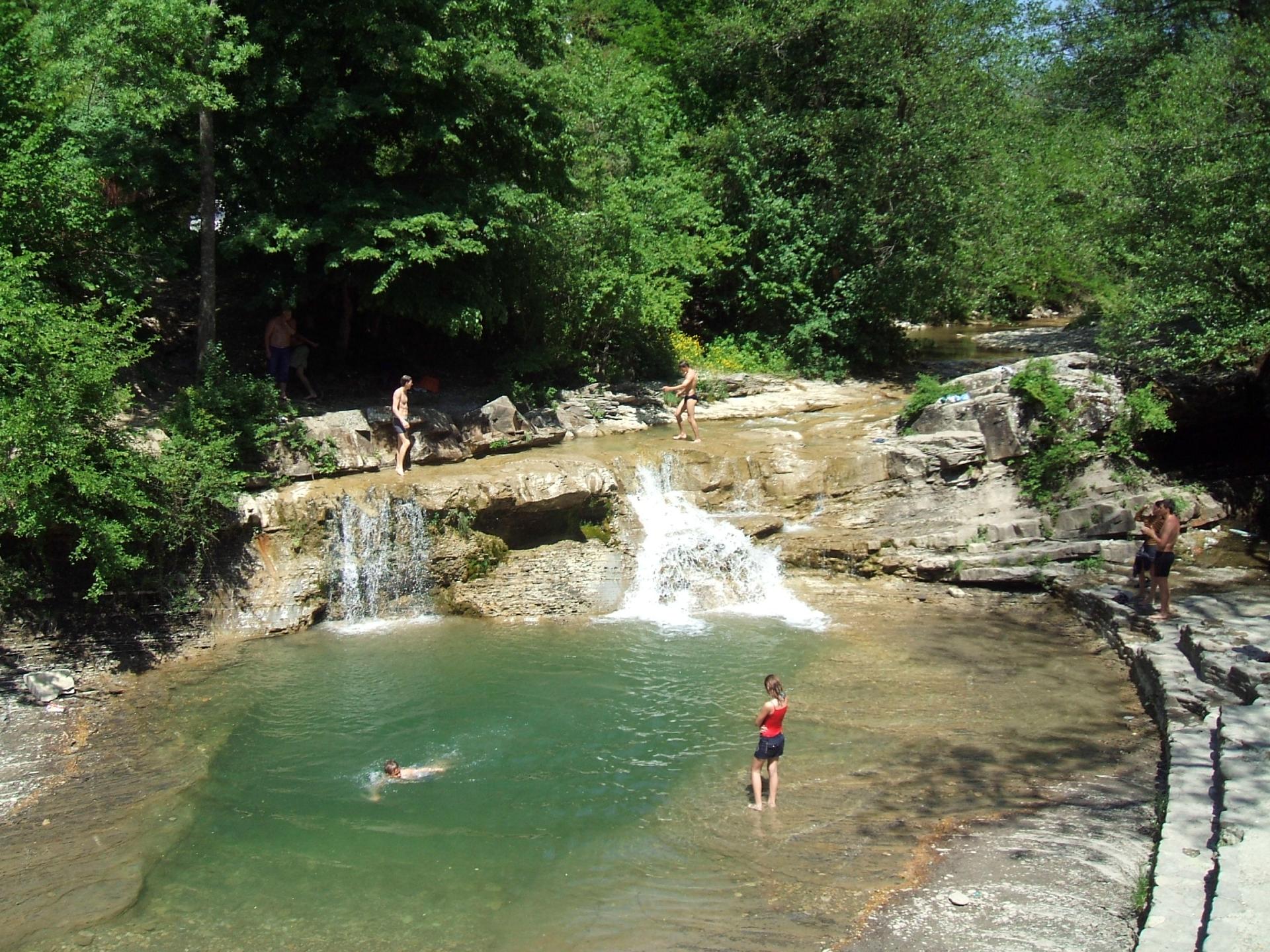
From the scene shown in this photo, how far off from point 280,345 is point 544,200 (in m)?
4.62

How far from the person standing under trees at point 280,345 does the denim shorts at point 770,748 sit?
10202mm

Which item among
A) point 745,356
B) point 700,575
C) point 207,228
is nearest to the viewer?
point 700,575

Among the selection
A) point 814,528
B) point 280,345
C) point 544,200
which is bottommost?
point 814,528

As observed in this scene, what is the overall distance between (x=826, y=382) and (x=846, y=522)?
7.56 m

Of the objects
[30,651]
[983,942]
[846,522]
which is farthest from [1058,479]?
[30,651]

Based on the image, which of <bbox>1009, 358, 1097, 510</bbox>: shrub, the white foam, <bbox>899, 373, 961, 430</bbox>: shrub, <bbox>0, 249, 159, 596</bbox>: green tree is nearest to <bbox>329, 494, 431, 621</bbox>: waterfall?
the white foam

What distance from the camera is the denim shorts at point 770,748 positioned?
30.5 ft

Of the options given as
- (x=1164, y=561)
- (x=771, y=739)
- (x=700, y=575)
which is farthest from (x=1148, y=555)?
(x=771, y=739)

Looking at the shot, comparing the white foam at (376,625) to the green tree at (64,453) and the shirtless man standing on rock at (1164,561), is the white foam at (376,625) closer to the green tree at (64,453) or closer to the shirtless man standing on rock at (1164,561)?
the green tree at (64,453)

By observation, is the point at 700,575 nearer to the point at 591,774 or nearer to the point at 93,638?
the point at 591,774

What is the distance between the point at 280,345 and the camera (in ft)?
54.4

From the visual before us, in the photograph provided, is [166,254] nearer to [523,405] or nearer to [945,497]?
[523,405]

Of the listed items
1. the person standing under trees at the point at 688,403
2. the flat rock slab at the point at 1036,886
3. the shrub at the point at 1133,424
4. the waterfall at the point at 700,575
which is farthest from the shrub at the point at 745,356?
the flat rock slab at the point at 1036,886

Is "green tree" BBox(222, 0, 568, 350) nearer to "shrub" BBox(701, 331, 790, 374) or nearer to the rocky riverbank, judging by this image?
the rocky riverbank
